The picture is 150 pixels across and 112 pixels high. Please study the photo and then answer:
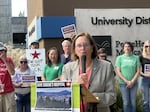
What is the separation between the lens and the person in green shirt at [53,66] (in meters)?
10.1

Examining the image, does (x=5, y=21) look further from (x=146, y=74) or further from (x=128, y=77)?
(x=146, y=74)

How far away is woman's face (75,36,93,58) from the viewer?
4453 millimetres

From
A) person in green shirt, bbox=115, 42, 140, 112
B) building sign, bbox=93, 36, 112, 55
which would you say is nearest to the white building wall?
building sign, bbox=93, 36, 112, 55

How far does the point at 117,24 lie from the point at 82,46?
11906 mm

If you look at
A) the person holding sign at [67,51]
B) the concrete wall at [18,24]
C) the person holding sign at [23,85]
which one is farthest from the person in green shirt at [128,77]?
the concrete wall at [18,24]

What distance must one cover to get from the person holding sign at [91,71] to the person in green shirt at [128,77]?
640 cm

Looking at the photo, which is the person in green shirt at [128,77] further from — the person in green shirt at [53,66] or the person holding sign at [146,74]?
the person in green shirt at [53,66]

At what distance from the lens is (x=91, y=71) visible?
179 inches

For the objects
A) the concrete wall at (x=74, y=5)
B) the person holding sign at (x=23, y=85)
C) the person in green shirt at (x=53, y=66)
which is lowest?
the person holding sign at (x=23, y=85)

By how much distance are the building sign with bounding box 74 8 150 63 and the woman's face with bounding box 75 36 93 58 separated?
11522 millimetres

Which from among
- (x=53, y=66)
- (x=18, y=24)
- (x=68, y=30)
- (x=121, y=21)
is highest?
(x=18, y=24)

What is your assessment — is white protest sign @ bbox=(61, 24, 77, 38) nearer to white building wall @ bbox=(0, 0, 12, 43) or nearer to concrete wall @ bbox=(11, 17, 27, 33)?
white building wall @ bbox=(0, 0, 12, 43)

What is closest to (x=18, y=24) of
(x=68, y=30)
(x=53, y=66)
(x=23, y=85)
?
(x=68, y=30)

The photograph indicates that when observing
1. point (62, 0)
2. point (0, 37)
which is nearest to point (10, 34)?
point (0, 37)
